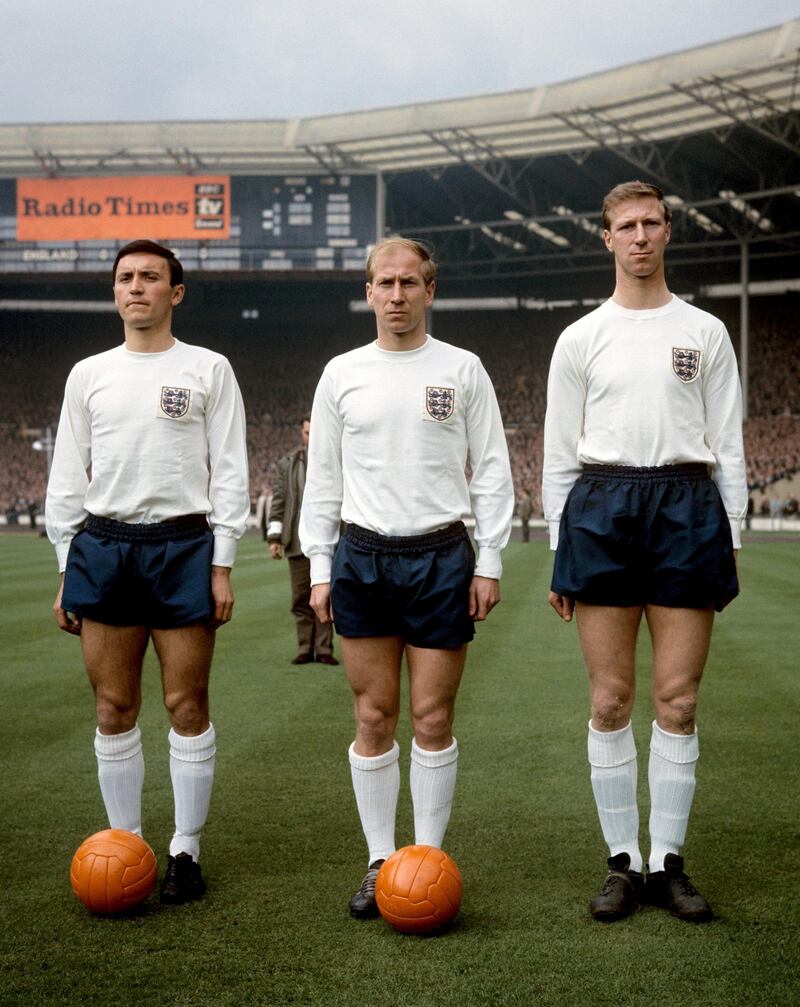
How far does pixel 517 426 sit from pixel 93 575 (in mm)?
40220

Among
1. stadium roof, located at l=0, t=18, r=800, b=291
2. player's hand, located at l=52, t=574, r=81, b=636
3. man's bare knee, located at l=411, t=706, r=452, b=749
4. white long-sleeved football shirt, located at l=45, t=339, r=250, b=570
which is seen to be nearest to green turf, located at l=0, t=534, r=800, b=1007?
man's bare knee, located at l=411, t=706, r=452, b=749

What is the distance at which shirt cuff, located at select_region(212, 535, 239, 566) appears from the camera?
3.99m

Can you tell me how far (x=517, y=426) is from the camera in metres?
43.5

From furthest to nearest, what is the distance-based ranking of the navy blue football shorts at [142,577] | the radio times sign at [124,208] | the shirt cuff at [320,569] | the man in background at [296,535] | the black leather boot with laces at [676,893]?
the radio times sign at [124,208] < the man in background at [296,535] < the shirt cuff at [320,569] < the navy blue football shorts at [142,577] < the black leather boot with laces at [676,893]

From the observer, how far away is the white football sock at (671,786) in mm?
3822

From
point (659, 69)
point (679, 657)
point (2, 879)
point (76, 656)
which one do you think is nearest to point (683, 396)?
point (679, 657)

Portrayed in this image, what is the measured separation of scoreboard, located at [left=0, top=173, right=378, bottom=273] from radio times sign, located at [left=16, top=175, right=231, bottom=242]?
36 mm

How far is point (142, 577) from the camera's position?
3875 mm

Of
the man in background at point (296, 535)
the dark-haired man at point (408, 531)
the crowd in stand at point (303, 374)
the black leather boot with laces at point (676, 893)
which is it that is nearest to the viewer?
the black leather boot with laces at point (676, 893)

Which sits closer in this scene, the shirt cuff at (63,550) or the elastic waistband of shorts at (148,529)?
the elastic waistband of shorts at (148,529)

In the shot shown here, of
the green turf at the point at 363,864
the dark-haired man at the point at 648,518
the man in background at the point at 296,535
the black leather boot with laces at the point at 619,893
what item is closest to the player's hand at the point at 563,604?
the dark-haired man at the point at 648,518

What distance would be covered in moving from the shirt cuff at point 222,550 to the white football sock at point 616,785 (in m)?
1.47

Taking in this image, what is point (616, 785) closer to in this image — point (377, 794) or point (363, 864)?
point (377, 794)

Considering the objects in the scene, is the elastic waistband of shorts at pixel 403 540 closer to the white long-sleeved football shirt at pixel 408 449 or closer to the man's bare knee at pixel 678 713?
the white long-sleeved football shirt at pixel 408 449
